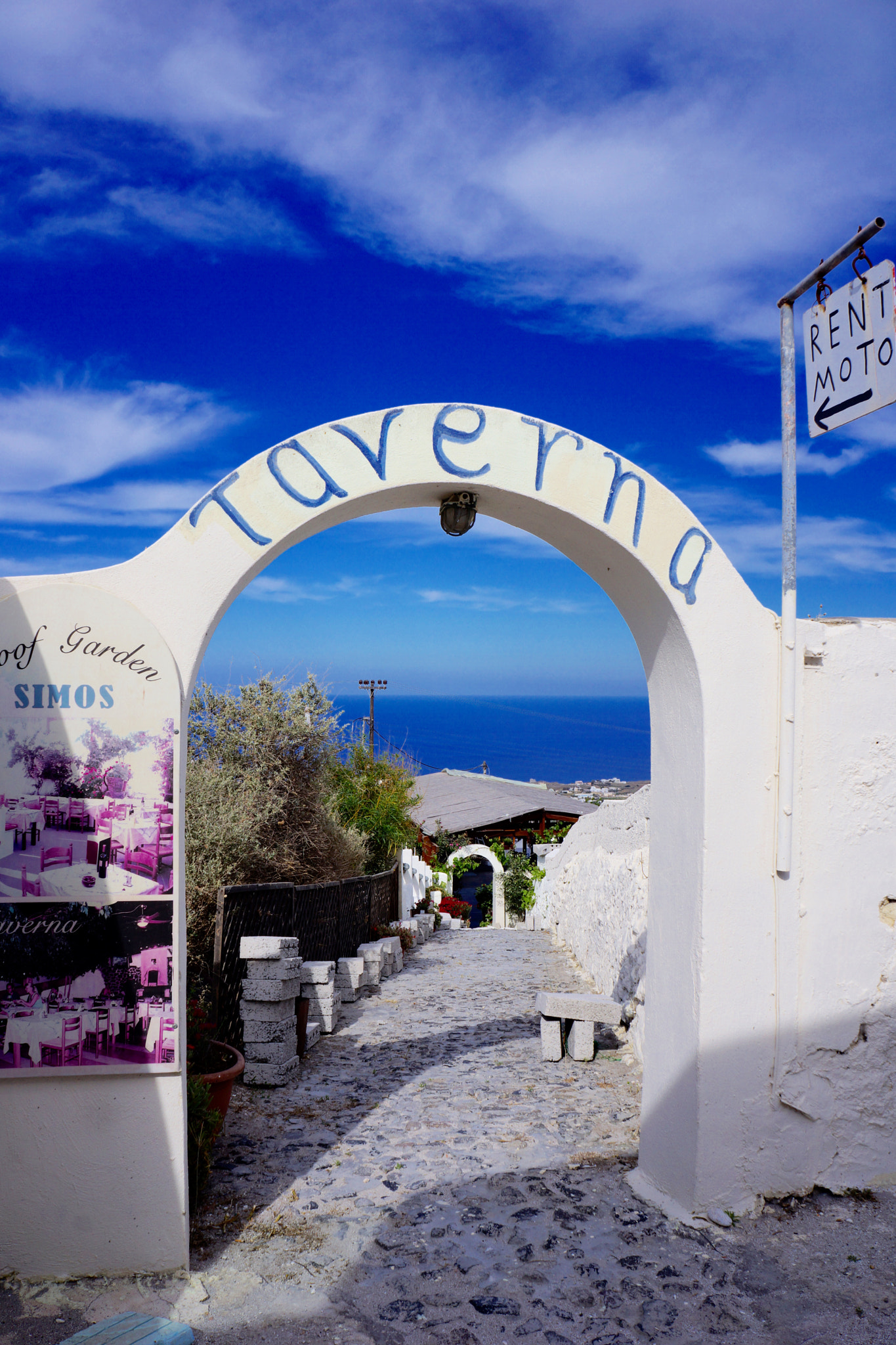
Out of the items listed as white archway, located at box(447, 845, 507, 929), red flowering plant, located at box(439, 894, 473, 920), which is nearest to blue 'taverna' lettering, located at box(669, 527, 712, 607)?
red flowering plant, located at box(439, 894, 473, 920)

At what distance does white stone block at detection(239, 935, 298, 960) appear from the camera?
20.9ft

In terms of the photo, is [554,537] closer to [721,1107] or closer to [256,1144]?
[721,1107]

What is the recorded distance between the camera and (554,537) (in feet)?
15.4

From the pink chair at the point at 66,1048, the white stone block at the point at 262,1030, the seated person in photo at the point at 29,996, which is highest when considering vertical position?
the seated person in photo at the point at 29,996

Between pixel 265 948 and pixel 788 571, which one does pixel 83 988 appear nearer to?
pixel 265 948

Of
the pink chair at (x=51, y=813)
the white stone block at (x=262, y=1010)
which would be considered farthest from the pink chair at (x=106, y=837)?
the white stone block at (x=262, y=1010)

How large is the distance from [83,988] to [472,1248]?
6.94 feet

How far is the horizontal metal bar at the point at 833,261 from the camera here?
12.6ft

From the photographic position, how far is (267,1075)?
20.2ft

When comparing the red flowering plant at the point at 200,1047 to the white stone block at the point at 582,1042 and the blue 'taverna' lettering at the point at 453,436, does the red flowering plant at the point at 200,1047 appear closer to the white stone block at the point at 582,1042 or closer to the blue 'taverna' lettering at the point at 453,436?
the white stone block at the point at 582,1042

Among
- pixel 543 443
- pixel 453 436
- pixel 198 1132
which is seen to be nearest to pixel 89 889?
pixel 198 1132

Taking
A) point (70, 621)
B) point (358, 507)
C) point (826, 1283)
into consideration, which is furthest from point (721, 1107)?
point (70, 621)

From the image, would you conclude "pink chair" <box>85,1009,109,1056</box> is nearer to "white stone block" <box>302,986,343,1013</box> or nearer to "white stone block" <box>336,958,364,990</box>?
"white stone block" <box>302,986,343,1013</box>

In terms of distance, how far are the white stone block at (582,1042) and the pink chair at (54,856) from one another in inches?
180
